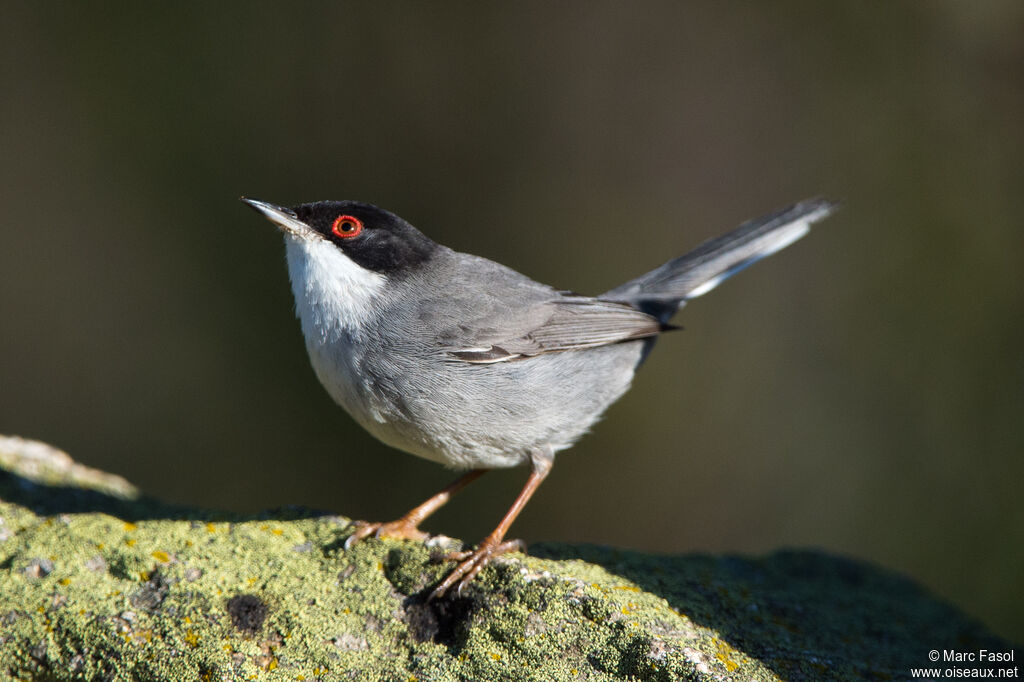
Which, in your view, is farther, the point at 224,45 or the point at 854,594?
the point at 224,45

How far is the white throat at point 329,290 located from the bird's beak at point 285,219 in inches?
1.6

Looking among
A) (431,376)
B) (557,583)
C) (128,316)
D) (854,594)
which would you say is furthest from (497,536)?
(128,316)

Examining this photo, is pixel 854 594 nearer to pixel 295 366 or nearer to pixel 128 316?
pixel 295 366

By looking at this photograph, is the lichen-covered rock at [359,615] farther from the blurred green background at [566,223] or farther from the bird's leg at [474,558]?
the blurred green background at [566,223]

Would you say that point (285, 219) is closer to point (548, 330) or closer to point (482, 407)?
point (482, 407)

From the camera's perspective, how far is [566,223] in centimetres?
862

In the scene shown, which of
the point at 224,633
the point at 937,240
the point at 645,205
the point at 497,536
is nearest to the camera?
the point at 224,633

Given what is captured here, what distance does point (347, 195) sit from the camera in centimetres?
856

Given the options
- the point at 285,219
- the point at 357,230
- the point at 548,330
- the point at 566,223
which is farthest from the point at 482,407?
the point at 566,223

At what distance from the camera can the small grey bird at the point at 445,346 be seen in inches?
160

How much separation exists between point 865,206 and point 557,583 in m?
5.88

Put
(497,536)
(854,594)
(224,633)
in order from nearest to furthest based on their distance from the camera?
1. (224,633)
2. (497,536)
3. (854,594)

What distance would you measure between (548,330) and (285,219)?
1458mm

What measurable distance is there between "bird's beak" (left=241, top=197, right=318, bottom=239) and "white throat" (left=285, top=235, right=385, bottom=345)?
42 millimetres
